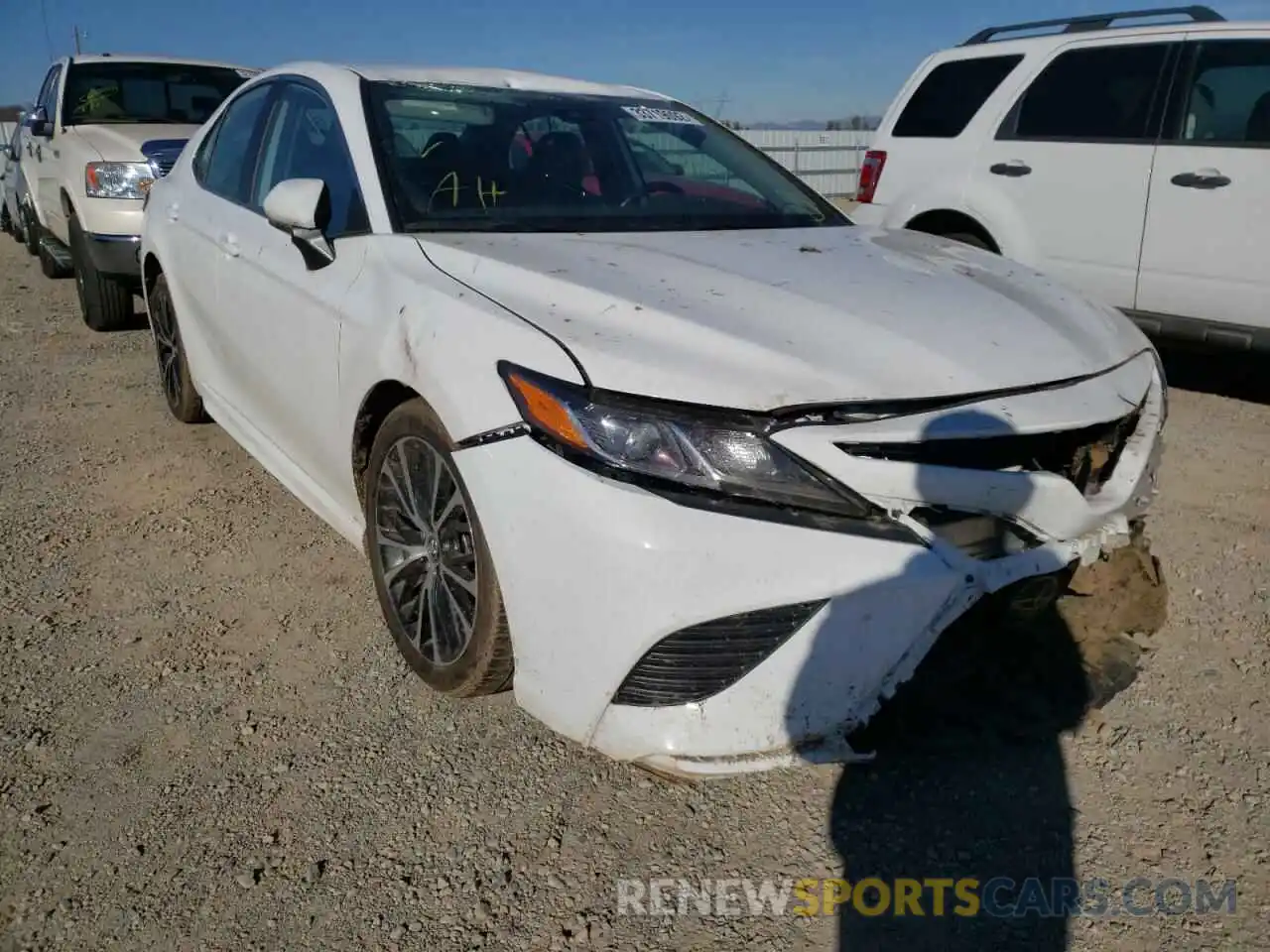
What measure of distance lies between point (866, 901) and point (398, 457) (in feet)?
4.93

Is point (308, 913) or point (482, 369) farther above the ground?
point (482, 369)

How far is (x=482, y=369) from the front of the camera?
2.24 metres

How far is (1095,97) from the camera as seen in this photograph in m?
5.68

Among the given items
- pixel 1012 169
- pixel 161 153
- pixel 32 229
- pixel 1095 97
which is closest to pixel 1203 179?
pixel 1095 97

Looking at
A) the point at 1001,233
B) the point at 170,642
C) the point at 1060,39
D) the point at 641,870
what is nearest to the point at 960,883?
the point at 641,870

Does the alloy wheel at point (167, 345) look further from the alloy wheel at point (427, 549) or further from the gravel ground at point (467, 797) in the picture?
the alloy wheel at point (427, 549)

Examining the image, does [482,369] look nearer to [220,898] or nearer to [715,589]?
[715,589]

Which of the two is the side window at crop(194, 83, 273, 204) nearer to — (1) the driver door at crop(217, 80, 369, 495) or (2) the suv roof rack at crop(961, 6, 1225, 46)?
(1) the driver door at crop(217, 80, 369, 495)

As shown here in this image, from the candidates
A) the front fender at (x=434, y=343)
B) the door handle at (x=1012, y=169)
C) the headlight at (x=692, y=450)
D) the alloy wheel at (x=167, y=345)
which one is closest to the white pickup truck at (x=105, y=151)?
the alloy wheel at (x=167, y=345)

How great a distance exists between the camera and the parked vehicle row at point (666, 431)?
6.45 ft

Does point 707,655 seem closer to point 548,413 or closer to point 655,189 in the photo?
point 548,413

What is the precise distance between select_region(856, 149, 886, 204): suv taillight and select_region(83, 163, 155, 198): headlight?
4636mm

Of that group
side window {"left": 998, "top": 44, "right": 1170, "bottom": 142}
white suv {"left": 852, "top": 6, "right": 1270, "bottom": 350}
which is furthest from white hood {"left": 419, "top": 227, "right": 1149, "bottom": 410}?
side window {"left": 998, "top": 44, "right": 1170, "bottom": 142}

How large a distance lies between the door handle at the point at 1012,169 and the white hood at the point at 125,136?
17.4 feet
